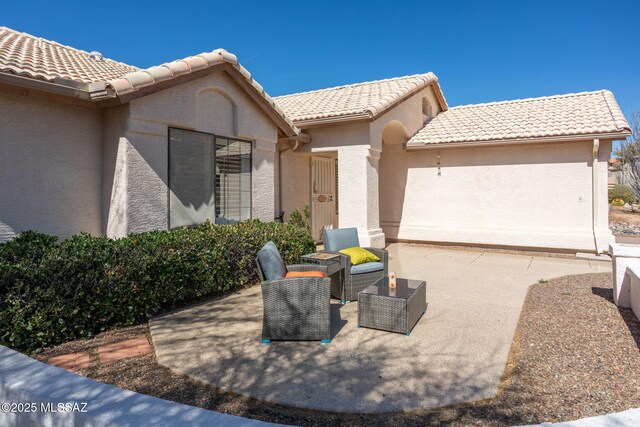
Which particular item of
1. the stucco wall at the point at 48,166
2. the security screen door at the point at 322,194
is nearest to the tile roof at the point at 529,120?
the security screen door at the point at 322,194

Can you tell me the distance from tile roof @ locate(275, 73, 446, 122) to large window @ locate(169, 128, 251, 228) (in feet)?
10.6

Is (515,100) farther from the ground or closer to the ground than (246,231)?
farther from the ground

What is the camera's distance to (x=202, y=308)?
6289mm

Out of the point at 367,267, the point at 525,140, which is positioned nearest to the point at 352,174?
the point at 367,267

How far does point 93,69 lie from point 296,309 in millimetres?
7254

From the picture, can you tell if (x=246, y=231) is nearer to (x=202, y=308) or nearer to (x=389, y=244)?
(x=202, y=308)

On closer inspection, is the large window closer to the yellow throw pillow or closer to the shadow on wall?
the yellow throw pillow

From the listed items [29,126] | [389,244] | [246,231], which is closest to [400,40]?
[389,244]

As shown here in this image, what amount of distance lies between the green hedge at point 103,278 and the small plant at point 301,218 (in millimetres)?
4117

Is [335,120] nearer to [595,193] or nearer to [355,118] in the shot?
[355,118]

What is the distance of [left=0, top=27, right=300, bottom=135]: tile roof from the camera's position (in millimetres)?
6013

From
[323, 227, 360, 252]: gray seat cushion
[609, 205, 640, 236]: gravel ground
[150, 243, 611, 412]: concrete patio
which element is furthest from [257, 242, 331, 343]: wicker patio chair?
[609, 205, 640, 236]: gravel ground

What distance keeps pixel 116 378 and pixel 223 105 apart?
6.42 meters

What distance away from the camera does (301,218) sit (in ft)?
39.1
